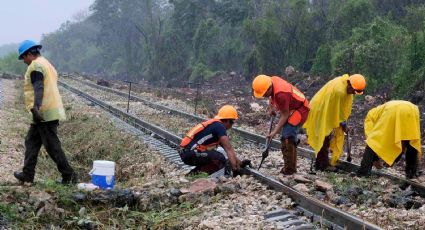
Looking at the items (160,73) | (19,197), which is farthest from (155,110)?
(160,73)

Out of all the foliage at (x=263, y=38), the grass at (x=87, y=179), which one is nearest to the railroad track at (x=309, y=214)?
the grass at (x=87, y=179)

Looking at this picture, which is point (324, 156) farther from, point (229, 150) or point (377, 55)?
point (377, 55)

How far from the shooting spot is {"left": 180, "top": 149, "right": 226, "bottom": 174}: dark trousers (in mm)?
6613

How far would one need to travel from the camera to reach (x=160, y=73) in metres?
45.7

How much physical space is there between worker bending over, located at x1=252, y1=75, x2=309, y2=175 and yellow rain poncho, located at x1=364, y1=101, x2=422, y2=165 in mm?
976

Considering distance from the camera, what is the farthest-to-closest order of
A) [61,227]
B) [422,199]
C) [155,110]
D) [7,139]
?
[155,110] → [7,139] → [422,199] → [61,227]

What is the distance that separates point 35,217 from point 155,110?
11528 millimetres

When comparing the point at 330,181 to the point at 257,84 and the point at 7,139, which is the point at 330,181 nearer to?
the point at 257,84

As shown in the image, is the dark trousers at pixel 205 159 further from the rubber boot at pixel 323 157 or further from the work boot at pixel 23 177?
the work boot at pixel 23 177

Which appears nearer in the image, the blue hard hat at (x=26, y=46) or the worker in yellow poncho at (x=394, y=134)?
the blue hard hat at (x=26, y=46)

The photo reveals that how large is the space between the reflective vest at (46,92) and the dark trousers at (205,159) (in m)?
1.72

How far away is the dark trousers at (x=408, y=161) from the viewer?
261 inches

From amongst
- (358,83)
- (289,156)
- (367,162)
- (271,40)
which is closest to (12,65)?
(271,40)

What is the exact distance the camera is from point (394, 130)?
6.39 metres
